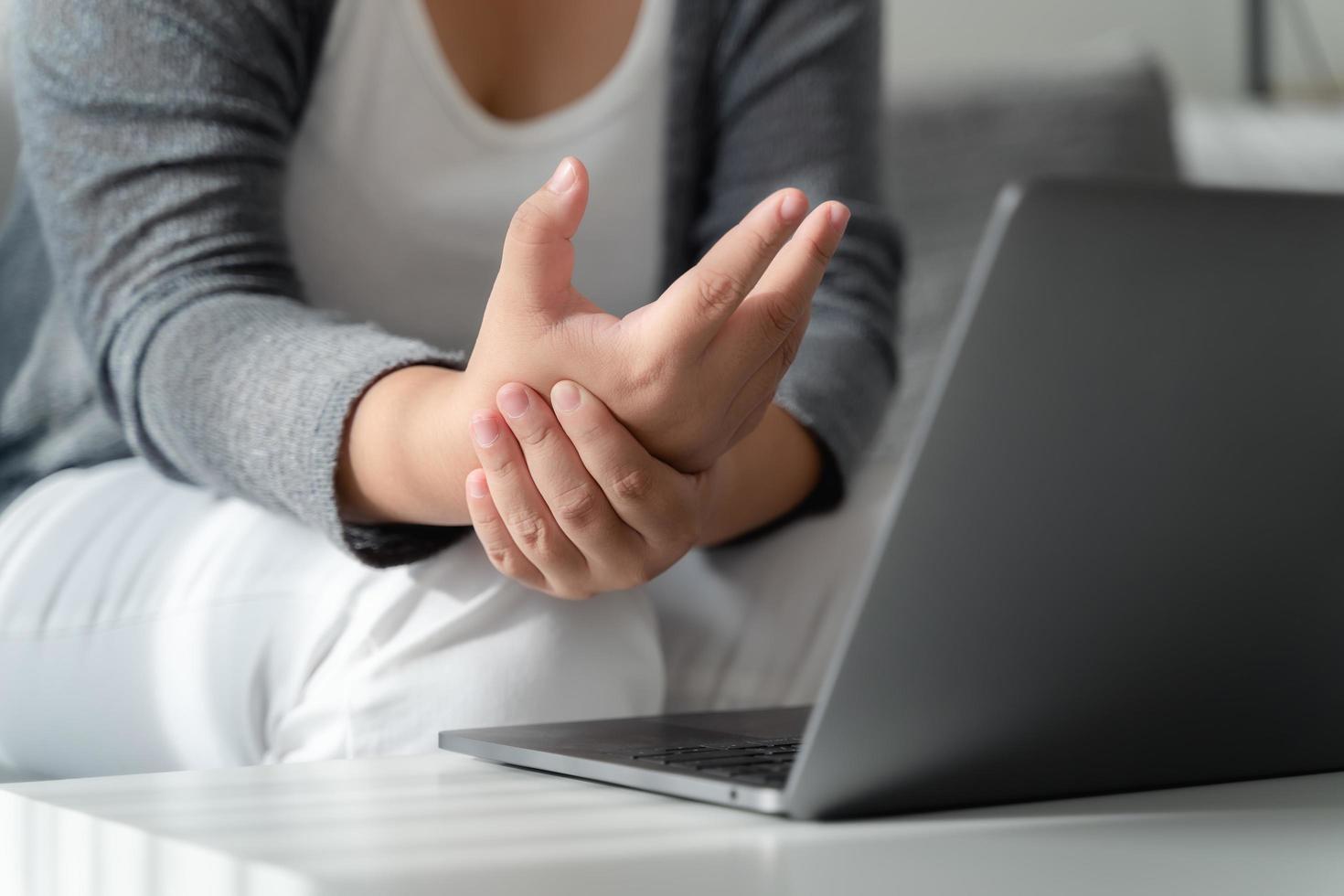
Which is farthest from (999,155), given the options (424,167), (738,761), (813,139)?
(738,761)

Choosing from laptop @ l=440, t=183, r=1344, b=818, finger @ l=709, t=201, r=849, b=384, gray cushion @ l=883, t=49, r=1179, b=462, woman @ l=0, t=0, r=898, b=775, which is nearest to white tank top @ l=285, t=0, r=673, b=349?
woman @ l=0, t=0, r=898, b=775

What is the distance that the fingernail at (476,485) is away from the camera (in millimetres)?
572

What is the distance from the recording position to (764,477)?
0.77 m

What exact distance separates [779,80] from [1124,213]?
0.70 meters

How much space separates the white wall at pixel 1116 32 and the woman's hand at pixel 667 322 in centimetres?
165

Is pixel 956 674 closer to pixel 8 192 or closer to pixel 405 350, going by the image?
pixel 405 350

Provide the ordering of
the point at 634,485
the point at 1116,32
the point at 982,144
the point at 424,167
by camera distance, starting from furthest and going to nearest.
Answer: the point at 1116,32 < the point at 982,144 < the point at 424,167 < the point at 634,485

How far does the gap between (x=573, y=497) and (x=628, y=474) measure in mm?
25

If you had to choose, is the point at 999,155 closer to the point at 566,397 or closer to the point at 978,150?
the point at 978,150

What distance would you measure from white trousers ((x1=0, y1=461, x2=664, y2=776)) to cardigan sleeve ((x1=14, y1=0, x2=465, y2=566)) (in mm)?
43

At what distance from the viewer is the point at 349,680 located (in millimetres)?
636

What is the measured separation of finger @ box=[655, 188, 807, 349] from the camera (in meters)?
0.45

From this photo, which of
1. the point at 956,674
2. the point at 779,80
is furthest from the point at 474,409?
the point at 779,80

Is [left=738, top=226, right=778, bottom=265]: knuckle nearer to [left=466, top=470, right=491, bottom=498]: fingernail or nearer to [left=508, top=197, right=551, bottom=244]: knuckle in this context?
[left=508, top=197, right=551, bottom=244]: knuckle
